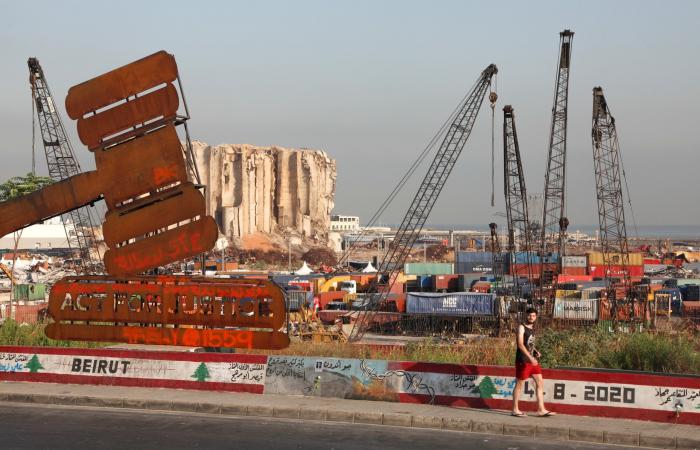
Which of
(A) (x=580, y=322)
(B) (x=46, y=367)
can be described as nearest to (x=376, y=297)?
(A) (x=580, y=322)

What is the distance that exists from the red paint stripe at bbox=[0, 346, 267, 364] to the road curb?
1503 mm

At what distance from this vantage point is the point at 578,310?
6031cm

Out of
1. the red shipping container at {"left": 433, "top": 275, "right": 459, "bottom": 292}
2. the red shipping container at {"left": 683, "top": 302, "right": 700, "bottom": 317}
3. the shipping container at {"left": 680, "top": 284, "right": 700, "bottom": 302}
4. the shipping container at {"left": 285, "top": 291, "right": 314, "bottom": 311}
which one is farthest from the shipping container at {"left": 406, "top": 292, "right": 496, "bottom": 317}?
the red shipping container at {"left": 433, "top": 275, "right": 459, "bottom": 292}

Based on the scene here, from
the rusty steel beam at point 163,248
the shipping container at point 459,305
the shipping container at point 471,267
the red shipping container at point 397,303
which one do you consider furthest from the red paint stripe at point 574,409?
the shipping container at point 471,267

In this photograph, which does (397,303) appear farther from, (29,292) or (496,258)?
(29,292)

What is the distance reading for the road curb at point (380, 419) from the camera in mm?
15039

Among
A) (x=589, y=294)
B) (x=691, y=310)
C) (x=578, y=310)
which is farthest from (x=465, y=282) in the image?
(x=578, y=310)

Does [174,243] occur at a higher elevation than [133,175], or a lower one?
lower

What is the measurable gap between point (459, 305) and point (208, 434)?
146 feet

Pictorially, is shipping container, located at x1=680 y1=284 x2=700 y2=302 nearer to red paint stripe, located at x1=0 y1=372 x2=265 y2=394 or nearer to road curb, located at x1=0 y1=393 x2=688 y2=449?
red paint stripe, located at x1=0 y1=372 x2=265 y2=394

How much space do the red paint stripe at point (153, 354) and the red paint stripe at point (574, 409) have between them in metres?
3.60

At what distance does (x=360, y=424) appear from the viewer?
1689 cm

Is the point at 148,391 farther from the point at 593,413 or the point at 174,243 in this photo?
the point at 593,413

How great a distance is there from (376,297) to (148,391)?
45544mm
